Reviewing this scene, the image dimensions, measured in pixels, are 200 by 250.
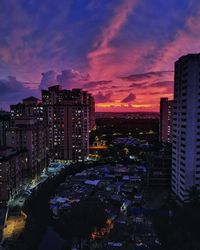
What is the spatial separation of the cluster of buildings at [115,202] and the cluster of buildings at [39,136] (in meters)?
4.36

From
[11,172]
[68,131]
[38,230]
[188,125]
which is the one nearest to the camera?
[38,230]

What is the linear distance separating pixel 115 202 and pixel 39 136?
13839 mm

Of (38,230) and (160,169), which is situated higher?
(160,169)

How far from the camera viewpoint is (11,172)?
21531 millimetres

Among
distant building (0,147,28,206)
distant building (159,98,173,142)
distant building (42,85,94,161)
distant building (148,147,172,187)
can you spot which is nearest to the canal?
distant building (0,147,28,206)

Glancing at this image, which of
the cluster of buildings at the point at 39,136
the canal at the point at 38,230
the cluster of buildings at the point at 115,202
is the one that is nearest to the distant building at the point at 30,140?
the cluster of buildings at the point at 39,136

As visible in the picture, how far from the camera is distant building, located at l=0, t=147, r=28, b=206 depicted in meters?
20.4

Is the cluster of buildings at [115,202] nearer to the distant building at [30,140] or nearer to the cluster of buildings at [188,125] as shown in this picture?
the cluster of buildings at [188,125]

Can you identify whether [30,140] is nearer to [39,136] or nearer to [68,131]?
[39,136]

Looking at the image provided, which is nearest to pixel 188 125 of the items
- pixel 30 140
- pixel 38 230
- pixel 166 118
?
pixel 38 230

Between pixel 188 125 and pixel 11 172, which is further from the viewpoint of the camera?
pixel 11 172

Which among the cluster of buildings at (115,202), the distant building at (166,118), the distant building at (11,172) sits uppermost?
the distant building at (166,118)

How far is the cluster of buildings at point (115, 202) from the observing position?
1302cm

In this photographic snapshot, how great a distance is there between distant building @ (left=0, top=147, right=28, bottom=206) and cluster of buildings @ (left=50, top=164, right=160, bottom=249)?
13.1ft
